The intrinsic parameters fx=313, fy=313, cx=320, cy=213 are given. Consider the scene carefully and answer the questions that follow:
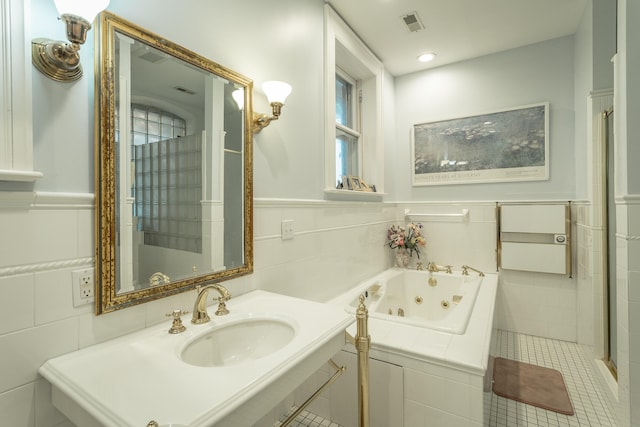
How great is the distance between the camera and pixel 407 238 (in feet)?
9.93

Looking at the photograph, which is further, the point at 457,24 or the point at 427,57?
the point at 427,57

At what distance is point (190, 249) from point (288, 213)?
0.62 m

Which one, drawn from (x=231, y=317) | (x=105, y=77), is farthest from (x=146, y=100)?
(x=231, y=317)

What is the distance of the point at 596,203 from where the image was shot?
2.08 meters

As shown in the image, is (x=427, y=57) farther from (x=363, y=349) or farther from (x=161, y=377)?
(x=161, y=377)

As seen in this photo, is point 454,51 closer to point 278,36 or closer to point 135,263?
point 278,36

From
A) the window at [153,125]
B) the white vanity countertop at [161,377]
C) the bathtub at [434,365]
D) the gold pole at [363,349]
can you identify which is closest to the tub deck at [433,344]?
the bathtub at [434,365]

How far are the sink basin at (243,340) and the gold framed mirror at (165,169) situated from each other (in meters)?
0.24

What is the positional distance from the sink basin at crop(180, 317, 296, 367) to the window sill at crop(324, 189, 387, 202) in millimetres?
1076

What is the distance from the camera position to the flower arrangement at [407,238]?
9.73 feet

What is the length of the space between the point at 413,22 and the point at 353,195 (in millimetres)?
1345

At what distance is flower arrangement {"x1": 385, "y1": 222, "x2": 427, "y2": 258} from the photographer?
296cm

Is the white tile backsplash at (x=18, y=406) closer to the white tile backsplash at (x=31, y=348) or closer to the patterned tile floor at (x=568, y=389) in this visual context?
the white tile backsplash at (x=31, y=348)

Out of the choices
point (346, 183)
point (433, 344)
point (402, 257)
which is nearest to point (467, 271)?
point (402, 257)
